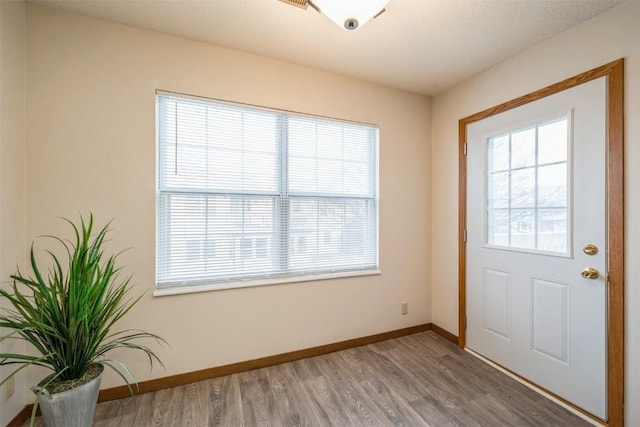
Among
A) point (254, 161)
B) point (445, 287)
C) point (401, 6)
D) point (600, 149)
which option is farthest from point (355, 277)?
point (401, 6)

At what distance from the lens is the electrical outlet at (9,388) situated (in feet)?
4.88

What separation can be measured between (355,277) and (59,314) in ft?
6.60

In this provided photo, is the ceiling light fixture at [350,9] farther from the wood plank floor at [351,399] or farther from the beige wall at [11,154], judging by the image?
the wood plank floor at [351,399]

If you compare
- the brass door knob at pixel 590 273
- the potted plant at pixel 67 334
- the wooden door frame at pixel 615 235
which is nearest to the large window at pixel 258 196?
the potted plant at pixel 67 334

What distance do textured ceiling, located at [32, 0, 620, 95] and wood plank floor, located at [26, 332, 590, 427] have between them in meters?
2.50

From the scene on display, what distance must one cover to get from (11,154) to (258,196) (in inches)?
56.3

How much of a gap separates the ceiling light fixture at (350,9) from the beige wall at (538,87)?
1.41 metres

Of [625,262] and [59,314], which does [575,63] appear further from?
[59,314]

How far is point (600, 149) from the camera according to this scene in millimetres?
1643

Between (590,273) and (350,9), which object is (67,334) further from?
A: (590,273)

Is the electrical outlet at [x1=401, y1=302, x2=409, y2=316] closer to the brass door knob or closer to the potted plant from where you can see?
the brass door knob

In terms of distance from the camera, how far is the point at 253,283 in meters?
2.16

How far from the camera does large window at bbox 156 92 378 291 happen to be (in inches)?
77.9

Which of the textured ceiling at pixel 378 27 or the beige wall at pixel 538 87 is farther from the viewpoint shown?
the textured ceiling at pixel 378 27
